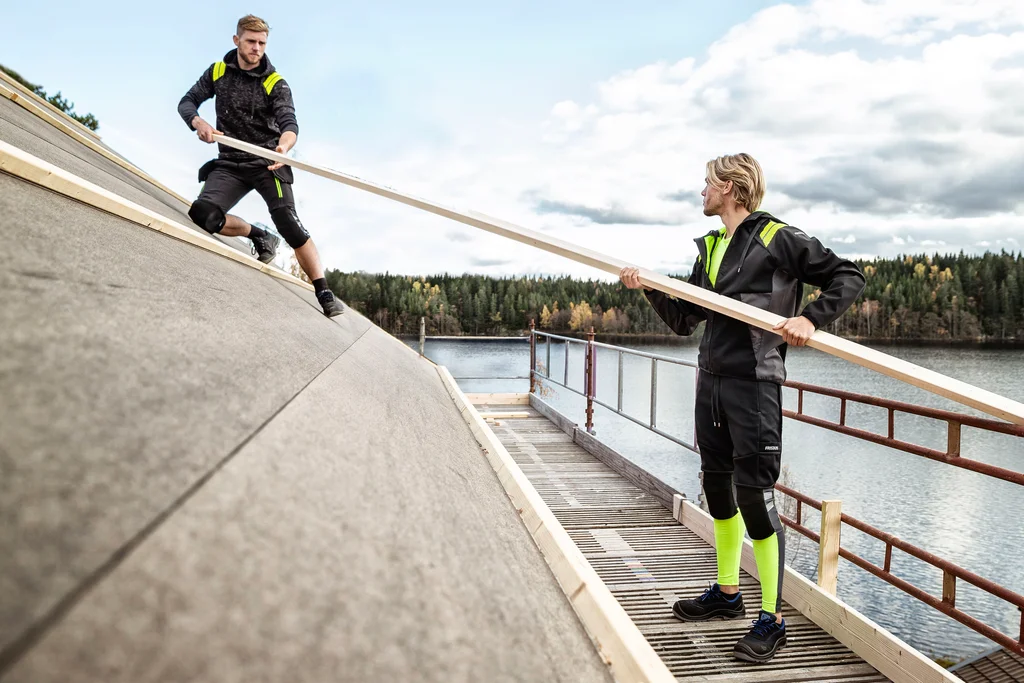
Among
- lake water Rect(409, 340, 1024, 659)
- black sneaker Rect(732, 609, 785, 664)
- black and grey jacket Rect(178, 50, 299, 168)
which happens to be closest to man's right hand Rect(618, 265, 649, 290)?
black sneaker Rect(732, 609, 785, 664)

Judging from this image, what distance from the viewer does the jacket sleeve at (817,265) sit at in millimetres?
2566

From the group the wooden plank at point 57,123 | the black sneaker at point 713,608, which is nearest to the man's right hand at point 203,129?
the wooden plank at point 57,123

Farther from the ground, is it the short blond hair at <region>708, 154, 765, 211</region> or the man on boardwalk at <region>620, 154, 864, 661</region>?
the short blond hair at <region>708, 154, 765, 211</region>

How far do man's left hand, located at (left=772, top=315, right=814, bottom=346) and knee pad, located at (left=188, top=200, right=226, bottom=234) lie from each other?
322cm

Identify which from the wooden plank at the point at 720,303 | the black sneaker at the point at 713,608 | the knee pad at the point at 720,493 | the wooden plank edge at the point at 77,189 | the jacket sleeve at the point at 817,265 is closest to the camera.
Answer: the wooden plank edge at the point at 77,189

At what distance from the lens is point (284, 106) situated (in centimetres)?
384

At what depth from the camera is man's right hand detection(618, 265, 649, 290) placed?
8.89ft

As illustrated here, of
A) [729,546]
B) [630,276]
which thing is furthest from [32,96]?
[729,546]

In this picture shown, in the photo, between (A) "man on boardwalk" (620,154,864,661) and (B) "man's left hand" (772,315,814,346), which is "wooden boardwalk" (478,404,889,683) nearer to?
(A) "man on boardwalk" (620,154,864,661)

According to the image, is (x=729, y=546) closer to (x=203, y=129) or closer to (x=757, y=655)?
(x=757, y=655)

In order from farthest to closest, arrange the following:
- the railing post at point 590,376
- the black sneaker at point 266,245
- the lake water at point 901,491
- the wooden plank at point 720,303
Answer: the lake water at point 901,491 → the railing post at point 590,376 → the black sneaker at point 266,245 → the wooden plank at point 720,303

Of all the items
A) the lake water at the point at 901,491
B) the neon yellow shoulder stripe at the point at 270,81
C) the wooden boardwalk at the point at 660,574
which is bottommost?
the lake water at the point at 901,491

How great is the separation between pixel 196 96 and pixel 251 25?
1.89ft

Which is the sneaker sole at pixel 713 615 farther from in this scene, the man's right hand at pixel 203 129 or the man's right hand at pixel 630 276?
the man's right hand at pixel 203 129
